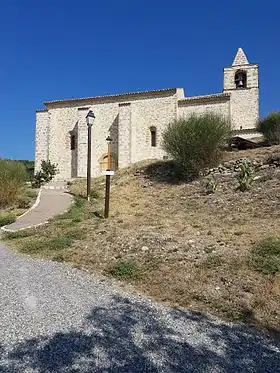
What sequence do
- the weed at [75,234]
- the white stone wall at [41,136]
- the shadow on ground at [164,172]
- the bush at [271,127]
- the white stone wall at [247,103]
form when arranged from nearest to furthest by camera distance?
1. the weed at [75,234]
2. the shadow on ground at [164,172]
3. the bush at [271,127]
4. the white stone wall at [247,103]
5. the white stone wall at [41,136]

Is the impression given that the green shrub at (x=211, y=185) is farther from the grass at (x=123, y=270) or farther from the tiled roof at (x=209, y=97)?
the tiled roof at (x=209, y=97)

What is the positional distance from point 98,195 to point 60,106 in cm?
Answer: 1775

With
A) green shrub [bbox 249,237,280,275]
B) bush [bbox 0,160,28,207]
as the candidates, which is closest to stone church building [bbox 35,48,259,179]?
bush [bbox 0,160,28,207]

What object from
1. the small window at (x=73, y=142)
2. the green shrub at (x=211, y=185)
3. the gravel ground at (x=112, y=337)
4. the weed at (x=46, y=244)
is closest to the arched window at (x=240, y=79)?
the small window at (x=73, y=142)

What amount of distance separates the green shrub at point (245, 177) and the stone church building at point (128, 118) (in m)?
13.7

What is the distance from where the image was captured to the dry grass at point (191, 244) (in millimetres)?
4909

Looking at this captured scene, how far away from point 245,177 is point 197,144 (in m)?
3.42

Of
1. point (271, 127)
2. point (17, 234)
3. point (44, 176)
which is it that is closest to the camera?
point (17, 234)

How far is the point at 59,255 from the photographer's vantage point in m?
7.12

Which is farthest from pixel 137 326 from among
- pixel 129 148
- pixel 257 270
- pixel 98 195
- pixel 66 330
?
pixel 129 148

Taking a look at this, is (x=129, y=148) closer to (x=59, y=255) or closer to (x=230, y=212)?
(x=230, y=212)

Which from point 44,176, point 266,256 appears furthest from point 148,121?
point 266,256

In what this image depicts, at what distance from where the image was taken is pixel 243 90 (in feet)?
95.9

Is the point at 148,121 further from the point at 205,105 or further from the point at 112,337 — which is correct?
the point at 112,337
